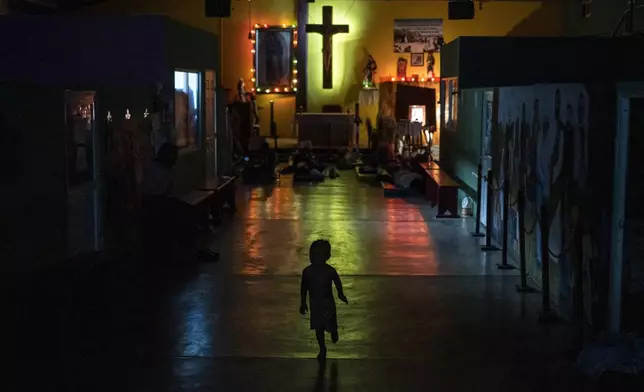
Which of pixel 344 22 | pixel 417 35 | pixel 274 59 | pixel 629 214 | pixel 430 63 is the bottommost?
pixel 629 214

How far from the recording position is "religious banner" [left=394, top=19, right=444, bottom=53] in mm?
26141

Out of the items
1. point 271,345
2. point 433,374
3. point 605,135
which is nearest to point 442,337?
point 433,374

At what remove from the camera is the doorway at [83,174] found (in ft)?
32.1

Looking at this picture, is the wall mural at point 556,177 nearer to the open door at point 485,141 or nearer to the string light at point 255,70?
the open door at point 485,141

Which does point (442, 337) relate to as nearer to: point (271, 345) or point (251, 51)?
point (271, 345)

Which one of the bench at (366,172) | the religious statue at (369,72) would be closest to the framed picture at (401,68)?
the religious statue at (369,72)

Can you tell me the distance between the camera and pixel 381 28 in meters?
26.4

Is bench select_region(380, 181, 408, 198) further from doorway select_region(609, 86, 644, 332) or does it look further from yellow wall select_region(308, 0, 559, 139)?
doorway select_region(609, 86, 644, 332)

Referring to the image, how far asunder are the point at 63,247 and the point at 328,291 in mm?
4333

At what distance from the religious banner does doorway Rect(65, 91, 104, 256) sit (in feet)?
56.4

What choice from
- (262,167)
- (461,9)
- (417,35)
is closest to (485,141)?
(461,9)

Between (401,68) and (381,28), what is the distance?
54.2 inches

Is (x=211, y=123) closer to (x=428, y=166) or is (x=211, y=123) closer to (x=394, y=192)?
(x=394, y=192)

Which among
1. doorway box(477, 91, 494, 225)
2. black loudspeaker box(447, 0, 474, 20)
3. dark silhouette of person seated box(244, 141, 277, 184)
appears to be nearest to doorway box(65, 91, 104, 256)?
doorway box(477, 91, 494, 225)
